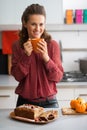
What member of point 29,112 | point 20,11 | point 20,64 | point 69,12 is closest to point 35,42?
point 20,64

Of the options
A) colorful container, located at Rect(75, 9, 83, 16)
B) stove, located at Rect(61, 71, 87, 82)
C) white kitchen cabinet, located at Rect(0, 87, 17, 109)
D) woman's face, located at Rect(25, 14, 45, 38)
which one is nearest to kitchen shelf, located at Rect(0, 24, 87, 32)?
colorful container, located at Rect(75, 9, 83, 16)

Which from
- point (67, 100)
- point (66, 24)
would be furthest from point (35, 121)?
point (66, 24)

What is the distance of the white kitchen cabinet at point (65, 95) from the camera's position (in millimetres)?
2531

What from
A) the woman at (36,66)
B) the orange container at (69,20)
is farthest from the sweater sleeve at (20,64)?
the orange container at (69,20)

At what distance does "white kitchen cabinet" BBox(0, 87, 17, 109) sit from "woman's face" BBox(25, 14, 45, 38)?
1.03 metres

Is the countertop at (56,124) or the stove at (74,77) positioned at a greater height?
the countertop at (56,124)

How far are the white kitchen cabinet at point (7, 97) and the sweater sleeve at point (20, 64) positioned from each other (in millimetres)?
897

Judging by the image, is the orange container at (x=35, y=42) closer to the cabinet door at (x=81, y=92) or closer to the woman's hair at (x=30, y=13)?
the woman's hair at (x=30, y=13)

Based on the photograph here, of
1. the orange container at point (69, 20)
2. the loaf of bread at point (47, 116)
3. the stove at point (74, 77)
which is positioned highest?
the orange container at point (69, 20)

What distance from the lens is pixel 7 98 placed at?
8.36 ft

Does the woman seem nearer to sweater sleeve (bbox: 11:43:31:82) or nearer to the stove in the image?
sweater sleeve (bbox: 11:43:31:82)

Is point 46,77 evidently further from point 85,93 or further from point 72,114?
point 85,93

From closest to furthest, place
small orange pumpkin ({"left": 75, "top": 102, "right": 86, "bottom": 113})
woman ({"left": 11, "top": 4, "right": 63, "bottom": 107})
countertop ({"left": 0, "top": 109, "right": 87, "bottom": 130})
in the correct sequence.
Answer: countertop ({"left": 0, "top": 109, "right": 87, "bottom": 130}), small orange pumpkin ({"left": 75, "top": 102, "right": 86, "bottom": 113}), woman ({"left": 11, "top": 4, "right": 63, "bottom": 107})

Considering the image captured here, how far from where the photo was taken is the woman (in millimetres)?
1587
